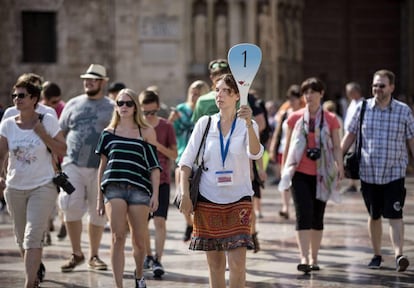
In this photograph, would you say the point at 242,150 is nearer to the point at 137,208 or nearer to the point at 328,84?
the point at 137,208

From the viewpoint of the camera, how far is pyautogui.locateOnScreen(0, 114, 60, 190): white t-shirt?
10953 millimetres

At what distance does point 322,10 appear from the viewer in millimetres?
30766

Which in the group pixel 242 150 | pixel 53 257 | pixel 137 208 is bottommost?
pixel 53 257

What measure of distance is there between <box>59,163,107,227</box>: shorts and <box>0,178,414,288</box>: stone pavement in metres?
Answer: 0.57

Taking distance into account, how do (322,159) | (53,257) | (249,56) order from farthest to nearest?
1. (53,257)
2. (322,159)
3. (249,56)

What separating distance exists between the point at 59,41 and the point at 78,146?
1422 cm

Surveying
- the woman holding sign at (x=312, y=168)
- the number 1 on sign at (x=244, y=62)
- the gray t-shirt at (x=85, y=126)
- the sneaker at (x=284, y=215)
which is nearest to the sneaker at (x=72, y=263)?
the gray t-shirt at (x=85, y=126)

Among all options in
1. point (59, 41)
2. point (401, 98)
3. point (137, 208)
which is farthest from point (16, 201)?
point (401, 98)

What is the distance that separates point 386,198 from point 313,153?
34.9 inches

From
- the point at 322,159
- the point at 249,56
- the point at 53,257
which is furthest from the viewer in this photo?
the point at 53,257

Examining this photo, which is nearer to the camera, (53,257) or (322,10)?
(53,257)

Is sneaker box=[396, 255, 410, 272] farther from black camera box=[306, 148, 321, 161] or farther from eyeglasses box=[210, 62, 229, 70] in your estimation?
eyeglasses box=[210, 62, 229, 70]

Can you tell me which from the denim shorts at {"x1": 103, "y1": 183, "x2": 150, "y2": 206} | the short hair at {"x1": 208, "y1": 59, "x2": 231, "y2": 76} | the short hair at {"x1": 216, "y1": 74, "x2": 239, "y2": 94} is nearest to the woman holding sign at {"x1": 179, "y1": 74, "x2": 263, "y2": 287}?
the short hair at {"x1": 216, "y1": 74, "x2": 239, "y2": 94}

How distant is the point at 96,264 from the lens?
12734 mm
